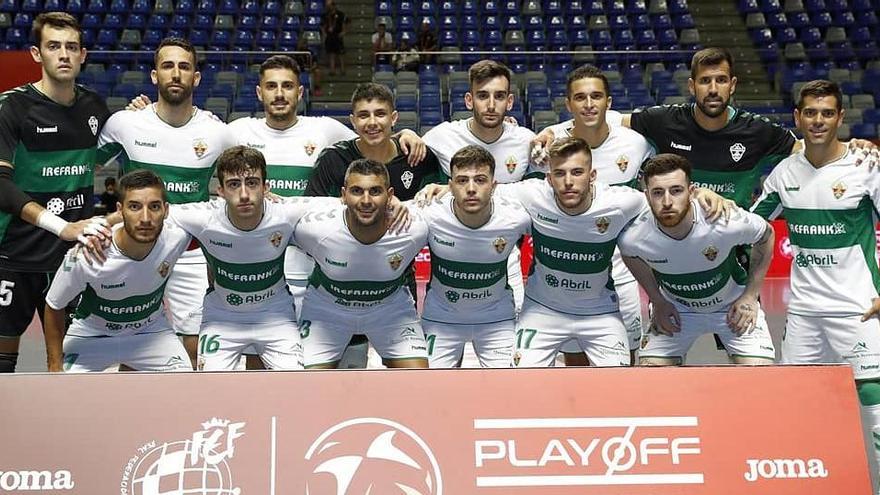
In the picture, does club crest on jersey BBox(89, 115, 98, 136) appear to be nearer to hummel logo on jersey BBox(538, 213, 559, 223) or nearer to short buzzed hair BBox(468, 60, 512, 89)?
short buzzed hair BBox(468, 60, 512, 89)

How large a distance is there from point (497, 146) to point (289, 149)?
153 centimetres

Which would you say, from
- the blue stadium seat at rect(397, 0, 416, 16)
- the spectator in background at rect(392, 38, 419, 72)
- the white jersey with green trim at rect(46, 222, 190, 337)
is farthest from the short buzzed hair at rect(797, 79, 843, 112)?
the blue stadium seat at rect(397, 0, 416, 16)

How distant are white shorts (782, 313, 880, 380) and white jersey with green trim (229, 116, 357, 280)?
3434 millimetres

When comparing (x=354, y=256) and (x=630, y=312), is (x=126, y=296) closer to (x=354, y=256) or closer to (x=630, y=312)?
(x=354, y=256)

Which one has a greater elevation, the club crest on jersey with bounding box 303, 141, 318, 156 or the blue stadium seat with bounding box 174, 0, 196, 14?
the blue stadium seat with bounding box 174, 0, 196, 14

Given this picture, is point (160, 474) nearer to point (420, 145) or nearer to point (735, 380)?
point (735, 380)

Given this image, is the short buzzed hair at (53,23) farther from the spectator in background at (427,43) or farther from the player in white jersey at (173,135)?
the spectator in background at (427,43)

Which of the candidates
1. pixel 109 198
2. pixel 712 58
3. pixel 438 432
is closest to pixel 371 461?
pixel 438 432

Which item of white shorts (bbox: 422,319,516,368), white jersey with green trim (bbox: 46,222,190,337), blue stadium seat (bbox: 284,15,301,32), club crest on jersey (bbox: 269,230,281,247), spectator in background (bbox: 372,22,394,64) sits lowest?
white shorts (bbox: 422,319,516,368)

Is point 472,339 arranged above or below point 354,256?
below

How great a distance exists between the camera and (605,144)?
19.9 feet

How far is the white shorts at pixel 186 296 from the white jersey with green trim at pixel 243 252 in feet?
2.15

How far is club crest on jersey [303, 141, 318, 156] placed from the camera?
630 centimetres

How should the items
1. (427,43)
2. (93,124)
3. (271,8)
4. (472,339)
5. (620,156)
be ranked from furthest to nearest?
(271,8) → (427,43) → (620,156) → (93,124) → (472,339)
